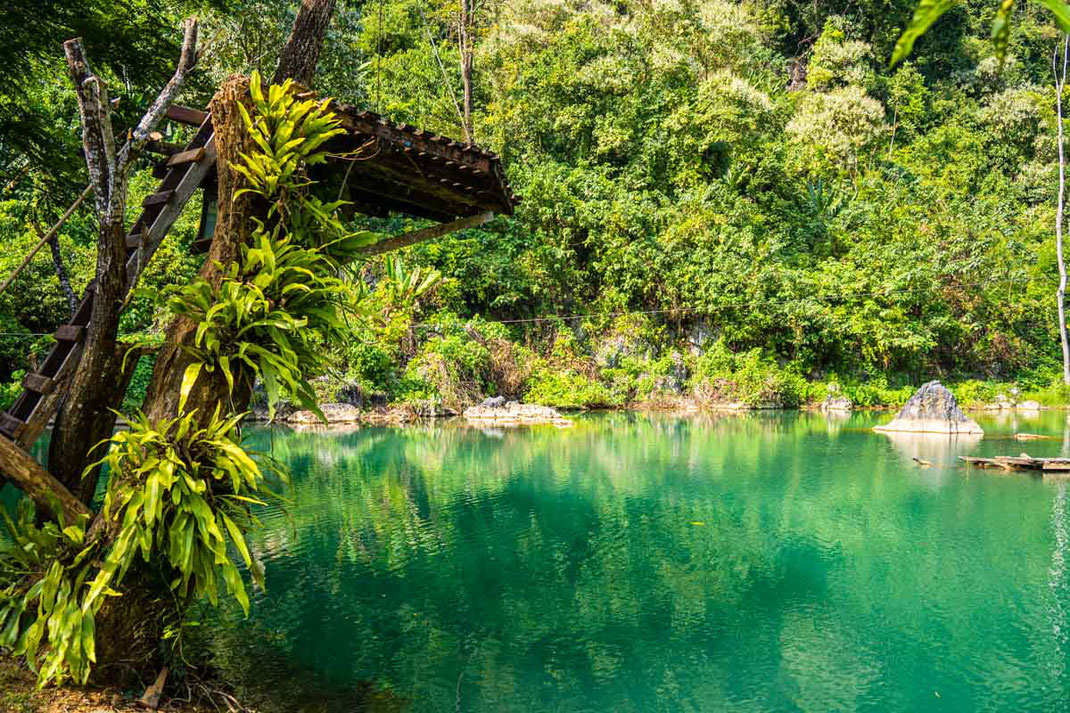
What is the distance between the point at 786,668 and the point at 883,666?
0.70 metres

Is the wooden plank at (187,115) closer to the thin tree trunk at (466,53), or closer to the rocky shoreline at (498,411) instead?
the rocky shoreline at (498,411)

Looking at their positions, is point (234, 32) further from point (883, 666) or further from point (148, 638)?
point (883, 666)

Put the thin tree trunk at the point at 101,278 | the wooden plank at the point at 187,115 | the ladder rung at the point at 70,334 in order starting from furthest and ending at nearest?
the wooden plank at the point at 187,115
the ladder rung at the point at 70,334
the thin tree trunk at the point at 101,278

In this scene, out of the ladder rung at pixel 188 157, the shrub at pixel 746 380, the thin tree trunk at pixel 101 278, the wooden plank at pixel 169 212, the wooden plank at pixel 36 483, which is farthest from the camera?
the shrub at pixel 746 380

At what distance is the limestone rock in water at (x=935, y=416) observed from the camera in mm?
18078

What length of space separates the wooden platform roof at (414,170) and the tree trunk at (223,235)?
569 mm

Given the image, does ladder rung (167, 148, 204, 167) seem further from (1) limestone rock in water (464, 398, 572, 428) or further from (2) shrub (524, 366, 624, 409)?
(2) shrub (524, 366, 624, 409)

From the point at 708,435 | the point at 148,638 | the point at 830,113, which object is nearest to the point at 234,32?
the point at 708,435

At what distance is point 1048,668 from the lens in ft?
16.8

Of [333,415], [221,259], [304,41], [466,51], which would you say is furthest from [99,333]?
[466,51]

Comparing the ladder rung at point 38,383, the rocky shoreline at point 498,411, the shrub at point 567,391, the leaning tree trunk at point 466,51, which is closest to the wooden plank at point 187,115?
the ladder rung at point 38,383

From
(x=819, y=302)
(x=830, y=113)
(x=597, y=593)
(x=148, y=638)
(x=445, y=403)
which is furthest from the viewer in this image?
(x=830, y=113)

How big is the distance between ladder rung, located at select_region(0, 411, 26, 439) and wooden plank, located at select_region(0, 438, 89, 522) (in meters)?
0.07

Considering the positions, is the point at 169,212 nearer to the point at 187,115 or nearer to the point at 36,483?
the point at 187,115
